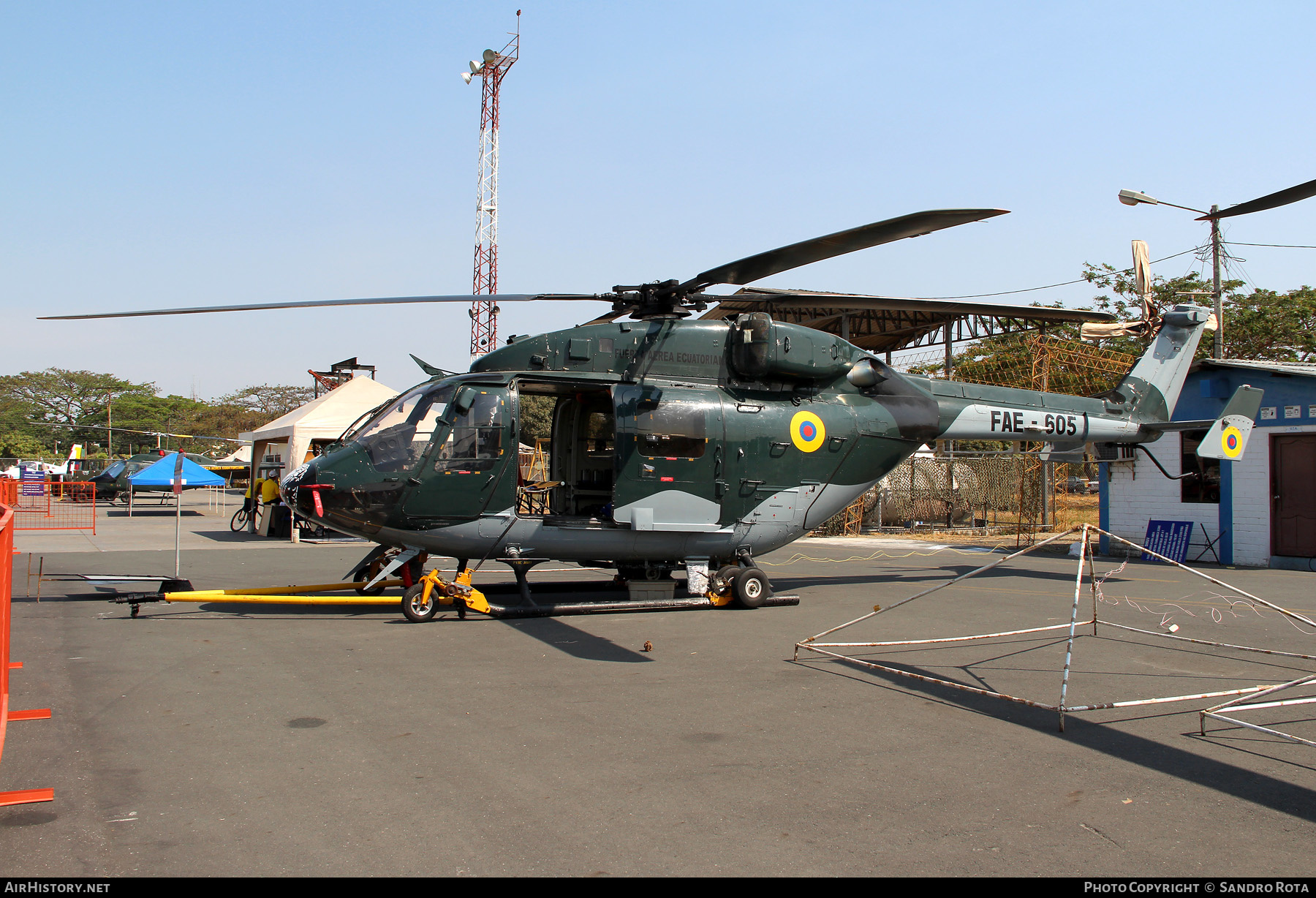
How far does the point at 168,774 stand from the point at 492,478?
5355 mm

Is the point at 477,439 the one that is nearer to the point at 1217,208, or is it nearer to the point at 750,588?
the point at 750,588

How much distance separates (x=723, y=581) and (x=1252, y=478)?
11740mm

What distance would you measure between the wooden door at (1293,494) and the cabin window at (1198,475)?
3.35ft

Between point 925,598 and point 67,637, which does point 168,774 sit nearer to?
point 67,637

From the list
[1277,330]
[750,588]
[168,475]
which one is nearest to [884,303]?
[750,588]

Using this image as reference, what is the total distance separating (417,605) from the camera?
9.30 metres

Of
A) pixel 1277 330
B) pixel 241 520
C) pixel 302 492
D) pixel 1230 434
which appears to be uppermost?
pixel 1277 330

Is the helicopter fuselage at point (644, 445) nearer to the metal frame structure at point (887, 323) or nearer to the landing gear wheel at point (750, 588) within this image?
the landing gear wheel at point (750, 588)

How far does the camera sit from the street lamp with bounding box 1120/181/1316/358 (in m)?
9.39

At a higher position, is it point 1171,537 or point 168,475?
point 168,475

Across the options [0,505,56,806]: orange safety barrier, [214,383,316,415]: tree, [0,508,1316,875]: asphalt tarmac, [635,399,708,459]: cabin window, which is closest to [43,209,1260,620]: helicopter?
[635,399,708,459]: cabin window

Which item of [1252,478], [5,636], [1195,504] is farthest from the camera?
[1195,504]

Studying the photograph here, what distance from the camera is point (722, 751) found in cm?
503

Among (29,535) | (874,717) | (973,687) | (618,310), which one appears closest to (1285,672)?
(973,687)
